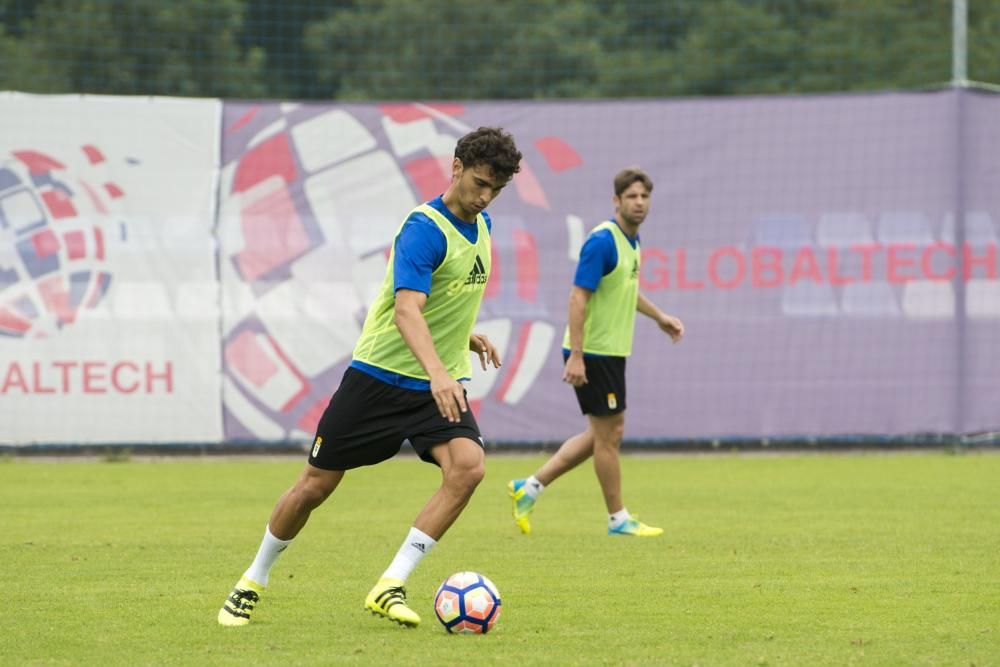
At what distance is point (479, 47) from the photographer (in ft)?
80.0

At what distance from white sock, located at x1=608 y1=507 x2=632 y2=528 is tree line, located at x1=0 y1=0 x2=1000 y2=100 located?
1198cm

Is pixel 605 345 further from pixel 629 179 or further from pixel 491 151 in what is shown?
pixel 491 151

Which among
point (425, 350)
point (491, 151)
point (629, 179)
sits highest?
point (491, 151)

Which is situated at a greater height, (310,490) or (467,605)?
(310,490)

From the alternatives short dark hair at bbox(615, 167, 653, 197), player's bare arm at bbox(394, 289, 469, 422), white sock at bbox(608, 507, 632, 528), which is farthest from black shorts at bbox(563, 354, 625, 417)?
player's bare arm at bbox(394, 289, 469, 422)

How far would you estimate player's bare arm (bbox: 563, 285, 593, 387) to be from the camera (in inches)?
407

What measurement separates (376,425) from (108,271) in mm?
10019

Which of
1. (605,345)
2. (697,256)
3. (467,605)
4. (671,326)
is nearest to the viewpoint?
(467,605)

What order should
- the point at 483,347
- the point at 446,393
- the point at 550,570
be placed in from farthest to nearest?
the point at 550,570
the point at 483,347
the point at 446,393

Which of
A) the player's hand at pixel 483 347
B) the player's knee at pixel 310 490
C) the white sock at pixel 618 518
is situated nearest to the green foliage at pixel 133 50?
the white sock at pixel 618 518

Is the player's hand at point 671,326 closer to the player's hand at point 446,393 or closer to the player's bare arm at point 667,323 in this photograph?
the player's bare arm at point 667,323

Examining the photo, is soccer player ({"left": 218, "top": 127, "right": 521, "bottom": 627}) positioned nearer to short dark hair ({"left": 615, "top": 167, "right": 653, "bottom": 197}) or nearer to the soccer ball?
the soccer ball

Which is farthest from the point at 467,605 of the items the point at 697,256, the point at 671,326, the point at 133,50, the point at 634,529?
the point at 133,50

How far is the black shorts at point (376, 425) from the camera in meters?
6.79
